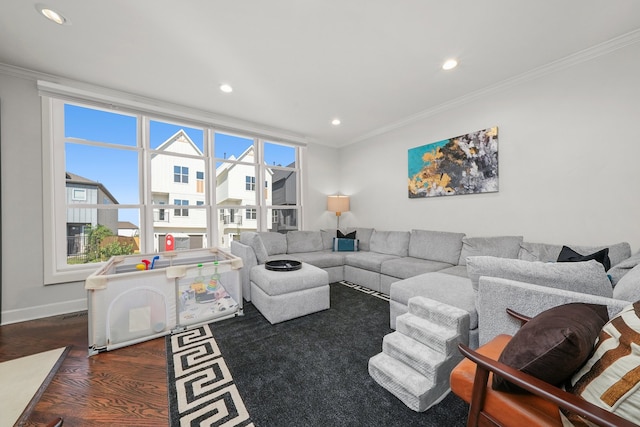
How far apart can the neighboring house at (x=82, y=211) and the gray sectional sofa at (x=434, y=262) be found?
5.56 feet

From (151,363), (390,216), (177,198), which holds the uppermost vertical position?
(177,198)

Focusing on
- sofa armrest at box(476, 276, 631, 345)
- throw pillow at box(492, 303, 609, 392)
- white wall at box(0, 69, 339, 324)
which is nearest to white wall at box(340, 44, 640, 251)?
sofa armrest at box(476, 276, 631, 345)

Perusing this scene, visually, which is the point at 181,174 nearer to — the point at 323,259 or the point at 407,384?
the point at 323,259

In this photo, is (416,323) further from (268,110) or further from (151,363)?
(268,110)

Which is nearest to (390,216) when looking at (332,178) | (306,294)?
(332,178)

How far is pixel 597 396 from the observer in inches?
29.6

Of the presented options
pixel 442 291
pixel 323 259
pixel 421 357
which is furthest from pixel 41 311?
pixel 442 291

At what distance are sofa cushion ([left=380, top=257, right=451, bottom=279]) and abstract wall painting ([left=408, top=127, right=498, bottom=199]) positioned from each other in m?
1.09

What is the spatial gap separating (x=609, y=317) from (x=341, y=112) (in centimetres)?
352

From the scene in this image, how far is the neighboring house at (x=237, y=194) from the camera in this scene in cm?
402

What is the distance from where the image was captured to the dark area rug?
1.32 metres

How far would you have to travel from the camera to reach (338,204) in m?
4.90

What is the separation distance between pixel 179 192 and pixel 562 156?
495 cm

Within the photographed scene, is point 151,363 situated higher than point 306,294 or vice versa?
point 306,294
